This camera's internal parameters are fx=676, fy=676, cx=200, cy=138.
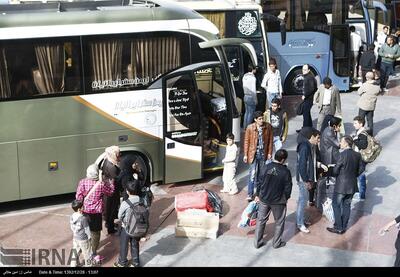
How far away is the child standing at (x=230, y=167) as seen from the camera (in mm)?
12450

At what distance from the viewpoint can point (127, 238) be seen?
974 centimetres

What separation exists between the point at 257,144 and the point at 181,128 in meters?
1.61

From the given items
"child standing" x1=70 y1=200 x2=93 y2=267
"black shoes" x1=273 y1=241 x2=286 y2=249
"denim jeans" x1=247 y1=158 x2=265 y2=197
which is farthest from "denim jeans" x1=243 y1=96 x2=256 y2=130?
"child standing" x1=70 y1=200 x2=93 y2=267

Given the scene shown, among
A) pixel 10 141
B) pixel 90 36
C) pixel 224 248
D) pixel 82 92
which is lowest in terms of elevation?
pixel 224 248

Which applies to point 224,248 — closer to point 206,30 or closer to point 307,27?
point 206,30

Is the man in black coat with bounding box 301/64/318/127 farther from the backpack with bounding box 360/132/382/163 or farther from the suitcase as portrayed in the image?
the suitcase

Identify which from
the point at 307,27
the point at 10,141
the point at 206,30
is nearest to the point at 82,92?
the point at 10,141

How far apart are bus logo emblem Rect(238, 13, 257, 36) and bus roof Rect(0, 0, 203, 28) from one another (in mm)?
4800

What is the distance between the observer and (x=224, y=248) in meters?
10.7

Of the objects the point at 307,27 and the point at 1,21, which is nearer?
the point at 1,21

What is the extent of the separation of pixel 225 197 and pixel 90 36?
3903mm

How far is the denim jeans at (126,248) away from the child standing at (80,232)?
0.45 meters

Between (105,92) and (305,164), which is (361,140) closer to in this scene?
(305,164)

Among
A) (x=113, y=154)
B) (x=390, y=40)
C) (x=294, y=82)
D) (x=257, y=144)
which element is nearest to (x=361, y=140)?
(x=257, y=144)
